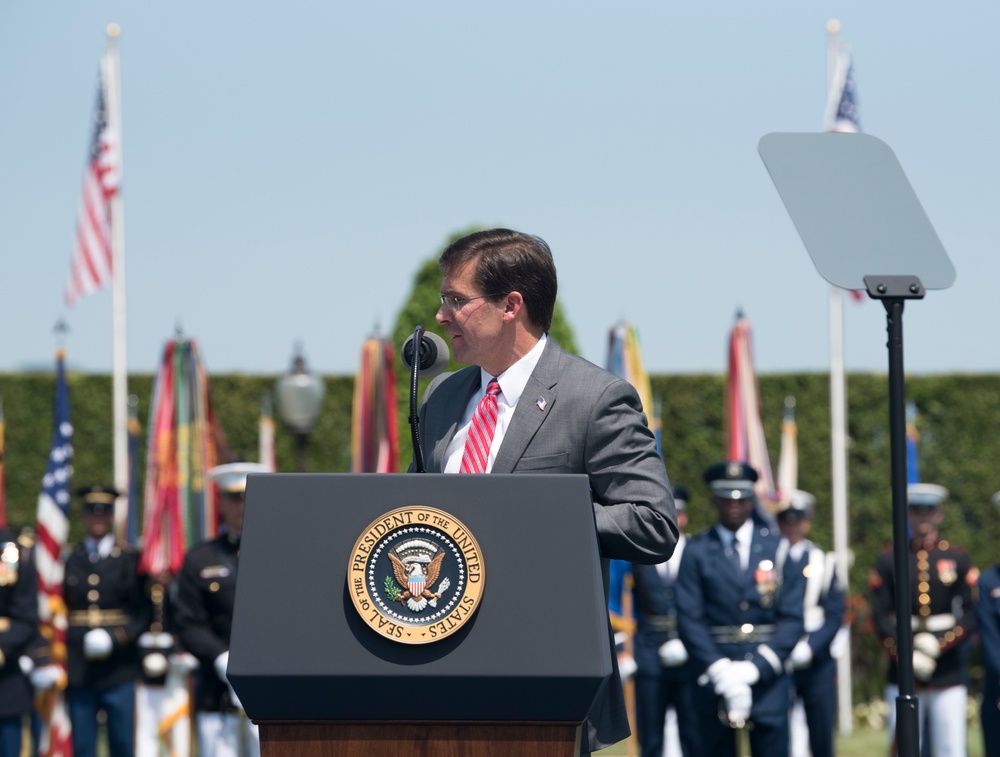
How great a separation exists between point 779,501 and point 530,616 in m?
10.7

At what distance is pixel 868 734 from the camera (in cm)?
1334

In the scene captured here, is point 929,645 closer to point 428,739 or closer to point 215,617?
point 215,617

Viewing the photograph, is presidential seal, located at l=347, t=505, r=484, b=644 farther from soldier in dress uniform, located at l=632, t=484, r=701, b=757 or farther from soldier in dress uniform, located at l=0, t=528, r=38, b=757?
soldier in dress uniform, located at l=632, t=484, r=701, b=757

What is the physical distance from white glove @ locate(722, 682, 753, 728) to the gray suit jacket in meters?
5.00

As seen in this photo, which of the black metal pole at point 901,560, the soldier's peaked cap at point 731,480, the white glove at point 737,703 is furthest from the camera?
the soldier's peaked cap at point 731,480

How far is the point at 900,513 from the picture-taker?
11.2 ft

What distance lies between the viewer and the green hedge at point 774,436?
15.7 meters

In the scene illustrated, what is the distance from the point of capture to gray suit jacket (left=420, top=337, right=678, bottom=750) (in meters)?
2.85

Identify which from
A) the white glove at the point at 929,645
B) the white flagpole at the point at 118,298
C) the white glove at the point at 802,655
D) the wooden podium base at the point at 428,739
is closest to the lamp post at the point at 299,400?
the white flagpole at the point at 118,298

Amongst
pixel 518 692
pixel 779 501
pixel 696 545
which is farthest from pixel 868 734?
pixel 518 692

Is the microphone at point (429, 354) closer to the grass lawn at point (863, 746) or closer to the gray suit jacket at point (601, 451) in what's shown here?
the gray suit jacket at point (601, 451)

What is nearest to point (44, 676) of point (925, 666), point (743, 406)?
point (925, 666)

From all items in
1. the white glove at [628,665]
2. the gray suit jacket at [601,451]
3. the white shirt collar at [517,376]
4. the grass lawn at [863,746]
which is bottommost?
the grass lawn at [863,746]

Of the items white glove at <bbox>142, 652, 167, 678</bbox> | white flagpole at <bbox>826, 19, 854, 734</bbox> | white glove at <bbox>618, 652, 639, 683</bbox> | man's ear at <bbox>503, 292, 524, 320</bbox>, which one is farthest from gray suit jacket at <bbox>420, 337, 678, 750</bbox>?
white flagpole at <bbox>826, 19, 854, 734</bbox>
